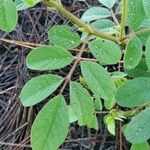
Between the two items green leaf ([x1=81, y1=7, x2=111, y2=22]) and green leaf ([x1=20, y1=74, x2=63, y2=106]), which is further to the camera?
green leaf ([x1=81, y1=7, x2=111, y2=22])

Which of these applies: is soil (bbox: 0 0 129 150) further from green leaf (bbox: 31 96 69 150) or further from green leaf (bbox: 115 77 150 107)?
green leaf (bbox: 31 96 69 150)

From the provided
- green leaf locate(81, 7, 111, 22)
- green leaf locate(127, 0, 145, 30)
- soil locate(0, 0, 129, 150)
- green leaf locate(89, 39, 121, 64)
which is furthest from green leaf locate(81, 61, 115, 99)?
soil locate(0, 0, 129, 150)

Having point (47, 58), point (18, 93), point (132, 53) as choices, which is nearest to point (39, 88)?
point (47, 58)

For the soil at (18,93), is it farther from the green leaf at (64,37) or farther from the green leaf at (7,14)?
the green leaf at (7,14)

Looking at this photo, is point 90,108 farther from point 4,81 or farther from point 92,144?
point 4,81

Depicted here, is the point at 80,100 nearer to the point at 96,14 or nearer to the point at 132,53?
the point at 132,53

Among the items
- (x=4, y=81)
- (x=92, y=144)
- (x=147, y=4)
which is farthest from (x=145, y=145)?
(x=4, y=81)
